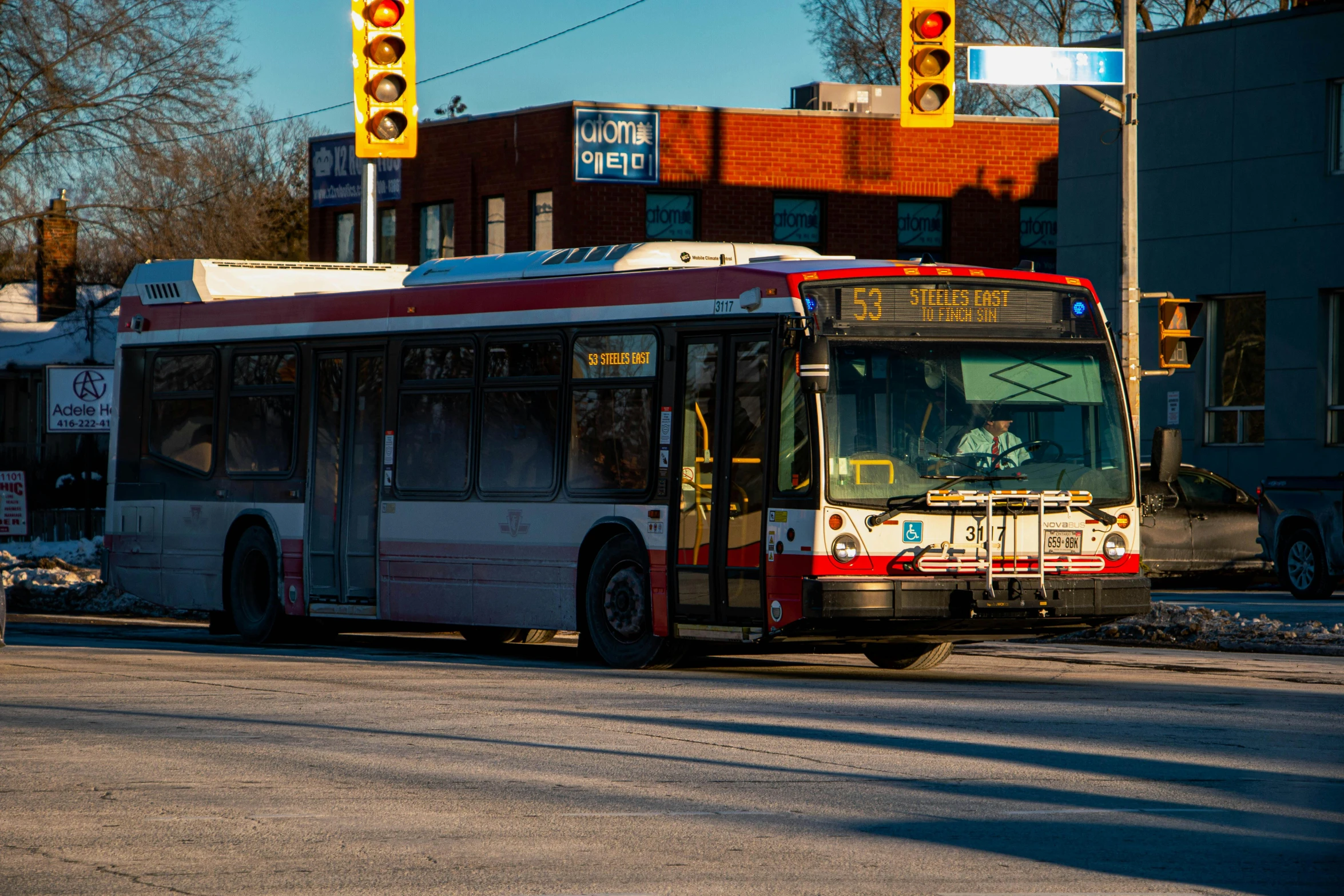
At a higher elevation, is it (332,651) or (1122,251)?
(1122,251)

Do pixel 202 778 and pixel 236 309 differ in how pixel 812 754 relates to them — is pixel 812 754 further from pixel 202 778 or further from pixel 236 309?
pixel 236 309

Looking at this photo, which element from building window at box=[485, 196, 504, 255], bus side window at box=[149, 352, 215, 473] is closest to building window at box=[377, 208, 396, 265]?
building window at box=[485, 196, 504, 255]

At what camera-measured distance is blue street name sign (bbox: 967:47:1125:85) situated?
Answer: 19500mm

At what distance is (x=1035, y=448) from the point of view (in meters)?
13.3

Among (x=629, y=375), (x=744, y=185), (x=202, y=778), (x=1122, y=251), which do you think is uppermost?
(x=744, y=185)

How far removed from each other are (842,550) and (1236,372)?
18.4 m

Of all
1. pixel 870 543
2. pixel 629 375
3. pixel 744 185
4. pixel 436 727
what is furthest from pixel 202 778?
pixel 744 185

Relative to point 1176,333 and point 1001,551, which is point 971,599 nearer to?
point 1001,551

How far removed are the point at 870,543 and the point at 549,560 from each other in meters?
3.05

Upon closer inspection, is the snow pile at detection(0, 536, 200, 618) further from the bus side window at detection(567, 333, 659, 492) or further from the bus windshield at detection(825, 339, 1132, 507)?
the bus windshield at detection(825, 339, 1132, 507)

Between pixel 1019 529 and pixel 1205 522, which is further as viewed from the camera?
pixel 1205 522

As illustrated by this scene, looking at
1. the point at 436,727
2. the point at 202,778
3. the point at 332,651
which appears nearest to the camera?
the point at 202,778

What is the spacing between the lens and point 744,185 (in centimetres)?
3922

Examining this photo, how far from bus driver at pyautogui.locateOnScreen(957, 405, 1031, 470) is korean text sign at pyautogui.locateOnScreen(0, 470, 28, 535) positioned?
49.9ft
